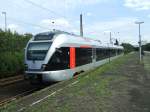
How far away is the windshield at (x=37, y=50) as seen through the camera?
16.9 metres

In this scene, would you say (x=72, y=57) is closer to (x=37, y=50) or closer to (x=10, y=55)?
(x=37, y=50)

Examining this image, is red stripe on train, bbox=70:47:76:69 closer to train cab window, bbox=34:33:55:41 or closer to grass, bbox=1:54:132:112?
train cab window, bbox=34:33:55:41

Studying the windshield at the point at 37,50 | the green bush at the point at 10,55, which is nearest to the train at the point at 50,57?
the windshield at the point at 37,50

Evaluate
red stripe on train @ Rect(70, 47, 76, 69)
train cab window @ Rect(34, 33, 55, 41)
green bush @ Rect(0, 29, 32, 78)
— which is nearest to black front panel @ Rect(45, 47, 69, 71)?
red stripe on train @ Rect(70, 47, 76, 69)

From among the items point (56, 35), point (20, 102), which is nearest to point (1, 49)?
point (56, 35)

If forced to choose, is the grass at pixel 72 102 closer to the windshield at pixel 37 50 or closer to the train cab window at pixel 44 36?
the windshield at pixel 37 50

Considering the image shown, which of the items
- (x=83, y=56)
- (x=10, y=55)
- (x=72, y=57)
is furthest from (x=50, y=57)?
(x=10, y=55)

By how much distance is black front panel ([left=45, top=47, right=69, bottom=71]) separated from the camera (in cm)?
1677

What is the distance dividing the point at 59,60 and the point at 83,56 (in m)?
5.17

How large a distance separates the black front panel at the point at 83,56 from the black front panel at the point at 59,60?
7.65 ft

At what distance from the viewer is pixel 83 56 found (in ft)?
73.0

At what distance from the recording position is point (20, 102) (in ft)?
36.0

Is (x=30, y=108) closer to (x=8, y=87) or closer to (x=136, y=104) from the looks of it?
(x=136, y=104)

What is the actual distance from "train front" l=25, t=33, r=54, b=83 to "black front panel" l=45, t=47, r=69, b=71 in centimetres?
35
